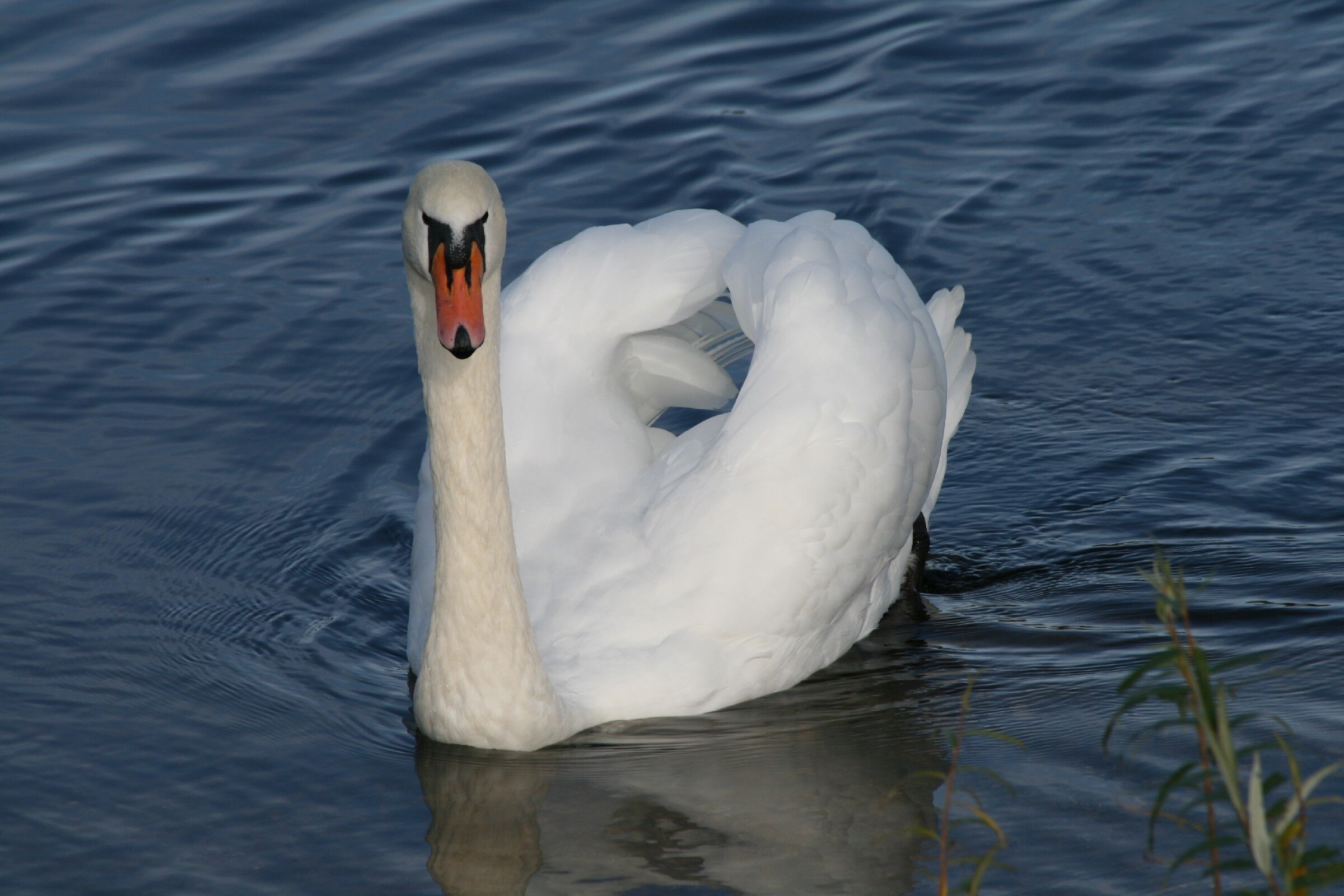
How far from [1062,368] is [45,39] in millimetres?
7425

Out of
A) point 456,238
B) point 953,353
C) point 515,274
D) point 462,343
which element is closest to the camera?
point 462,343

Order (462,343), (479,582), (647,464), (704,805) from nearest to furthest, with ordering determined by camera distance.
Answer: (462,343), (704,805), (479,582), (647,464)

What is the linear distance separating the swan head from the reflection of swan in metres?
1.41

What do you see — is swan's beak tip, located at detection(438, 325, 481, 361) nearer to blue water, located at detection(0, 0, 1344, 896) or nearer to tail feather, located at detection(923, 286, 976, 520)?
blue water, located at detection(0, 0, 1344, 896)

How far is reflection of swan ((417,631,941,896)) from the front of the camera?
4898 mm

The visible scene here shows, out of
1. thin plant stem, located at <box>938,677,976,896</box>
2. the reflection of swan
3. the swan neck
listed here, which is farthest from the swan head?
thin plant stem, located at <box>938,677,976,896</box>

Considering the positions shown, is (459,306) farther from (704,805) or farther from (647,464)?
(647,464)

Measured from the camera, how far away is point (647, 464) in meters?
6.55

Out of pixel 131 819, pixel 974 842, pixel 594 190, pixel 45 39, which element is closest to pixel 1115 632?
pixel 974 842

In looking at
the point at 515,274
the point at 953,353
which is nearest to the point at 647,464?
the point at 953,353

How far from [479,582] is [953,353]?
8.61ft

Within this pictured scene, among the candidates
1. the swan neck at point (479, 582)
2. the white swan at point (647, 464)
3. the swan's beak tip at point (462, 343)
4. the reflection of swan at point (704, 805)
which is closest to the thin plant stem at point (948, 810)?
the reflection of swan at point (704, 805)

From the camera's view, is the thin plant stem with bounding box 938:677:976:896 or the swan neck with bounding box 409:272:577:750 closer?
the thin plant stem with bounding box 938:677:976:896

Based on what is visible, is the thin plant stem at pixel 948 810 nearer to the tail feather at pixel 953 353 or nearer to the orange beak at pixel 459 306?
the orange beak at pixel 459 306
